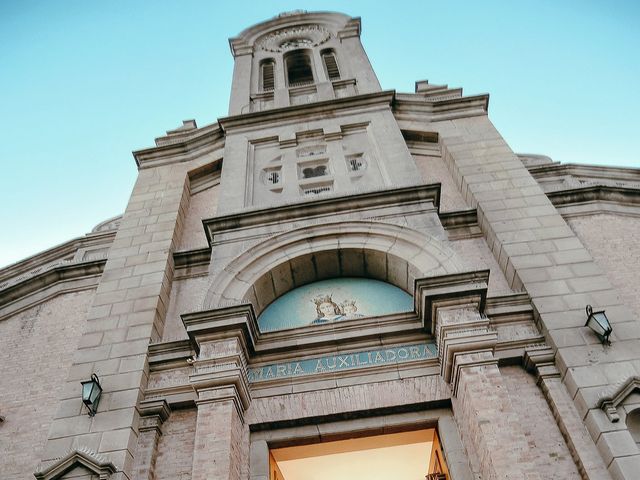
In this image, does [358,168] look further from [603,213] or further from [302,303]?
[603,213]

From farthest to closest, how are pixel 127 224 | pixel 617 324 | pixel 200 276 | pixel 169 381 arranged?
pixel 127 224, pixel 200 276, pixel 169 381, pixel 617 324

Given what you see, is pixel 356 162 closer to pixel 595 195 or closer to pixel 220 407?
pixel 595 195

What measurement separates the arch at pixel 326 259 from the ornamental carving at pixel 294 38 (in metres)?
13.3

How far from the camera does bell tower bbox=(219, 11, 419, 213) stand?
13711 mm

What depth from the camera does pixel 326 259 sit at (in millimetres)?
11633

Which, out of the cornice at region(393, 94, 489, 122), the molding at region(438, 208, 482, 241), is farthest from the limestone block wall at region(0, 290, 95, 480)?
the cornice at region(393, 94, 489, 122)

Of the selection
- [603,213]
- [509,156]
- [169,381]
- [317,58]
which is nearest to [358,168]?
[509,156]

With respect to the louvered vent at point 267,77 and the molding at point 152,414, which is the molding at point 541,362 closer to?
the molding at point 152,414

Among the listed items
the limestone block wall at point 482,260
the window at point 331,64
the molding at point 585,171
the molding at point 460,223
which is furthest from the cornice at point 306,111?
the limestone block wall at point 482,260

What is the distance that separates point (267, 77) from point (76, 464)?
53.4 feet

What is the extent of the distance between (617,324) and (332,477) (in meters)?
7.13

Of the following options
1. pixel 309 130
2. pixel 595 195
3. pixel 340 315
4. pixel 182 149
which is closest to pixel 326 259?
pixel 340 315

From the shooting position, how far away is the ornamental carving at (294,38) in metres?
23.1

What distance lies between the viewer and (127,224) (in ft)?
44.6
